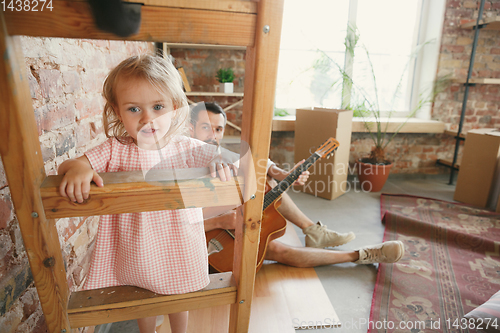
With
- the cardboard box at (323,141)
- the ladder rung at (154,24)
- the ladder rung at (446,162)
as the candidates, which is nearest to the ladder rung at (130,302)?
the ladder rung at (154,24)

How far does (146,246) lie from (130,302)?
19 centimetres

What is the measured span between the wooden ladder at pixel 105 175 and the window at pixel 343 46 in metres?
2.93

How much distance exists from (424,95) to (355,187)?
58.7 inches

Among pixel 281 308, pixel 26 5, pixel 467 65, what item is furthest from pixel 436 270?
pixel 467 65

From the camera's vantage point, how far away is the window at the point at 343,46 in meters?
3.26

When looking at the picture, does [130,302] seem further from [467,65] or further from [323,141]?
[467,65]

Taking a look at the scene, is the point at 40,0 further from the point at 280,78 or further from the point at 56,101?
the point at 280,78

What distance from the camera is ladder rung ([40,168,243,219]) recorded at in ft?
1.65

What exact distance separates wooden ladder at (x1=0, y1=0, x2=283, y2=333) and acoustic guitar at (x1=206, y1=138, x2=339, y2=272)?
802mm

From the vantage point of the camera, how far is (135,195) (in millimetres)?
511

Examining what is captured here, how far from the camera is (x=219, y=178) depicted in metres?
0.55

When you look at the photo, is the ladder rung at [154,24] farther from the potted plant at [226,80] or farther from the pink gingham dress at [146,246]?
the potted plant at [226,80]

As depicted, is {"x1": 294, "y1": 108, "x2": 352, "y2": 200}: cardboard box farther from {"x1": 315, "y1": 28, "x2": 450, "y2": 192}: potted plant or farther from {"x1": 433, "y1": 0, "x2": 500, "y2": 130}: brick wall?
{"x1": 433, "y1": 0, "x2": 500, "y2": 130}: brick wall

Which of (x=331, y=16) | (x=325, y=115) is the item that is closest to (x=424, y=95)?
(x=331, y=16)
